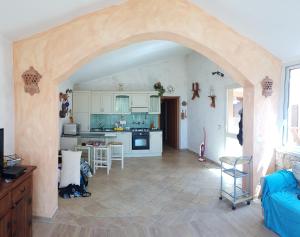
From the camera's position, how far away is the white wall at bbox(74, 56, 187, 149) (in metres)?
8.20

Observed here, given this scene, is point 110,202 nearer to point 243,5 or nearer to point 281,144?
point 281,144

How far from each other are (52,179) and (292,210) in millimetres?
3059

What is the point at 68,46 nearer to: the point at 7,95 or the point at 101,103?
the point at 7,95

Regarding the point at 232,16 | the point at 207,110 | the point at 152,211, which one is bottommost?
the point at 152,211

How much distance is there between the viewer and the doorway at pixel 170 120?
29.5 feet

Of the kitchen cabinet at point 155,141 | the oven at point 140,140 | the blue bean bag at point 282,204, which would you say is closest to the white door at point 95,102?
the oven at point 140,140

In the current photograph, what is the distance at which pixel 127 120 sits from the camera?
27.1 feet

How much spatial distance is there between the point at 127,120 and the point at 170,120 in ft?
7.45

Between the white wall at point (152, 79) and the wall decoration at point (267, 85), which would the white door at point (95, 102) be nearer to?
the white wall at point (152, 79)

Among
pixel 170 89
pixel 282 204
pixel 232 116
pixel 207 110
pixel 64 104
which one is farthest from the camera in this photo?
pixel 170 89

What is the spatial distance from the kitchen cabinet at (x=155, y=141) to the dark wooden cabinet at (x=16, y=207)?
16.6 feet

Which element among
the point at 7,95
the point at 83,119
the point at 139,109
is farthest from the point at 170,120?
the point at 7,95

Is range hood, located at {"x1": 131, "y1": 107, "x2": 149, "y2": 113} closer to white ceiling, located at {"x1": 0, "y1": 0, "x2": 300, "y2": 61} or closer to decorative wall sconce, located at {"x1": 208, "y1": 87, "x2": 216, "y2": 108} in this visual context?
decorative wall sconce, located at {"x1": 208, "y1": 87, "x2": 216, "y2": 108}

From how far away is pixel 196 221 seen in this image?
3.29m
